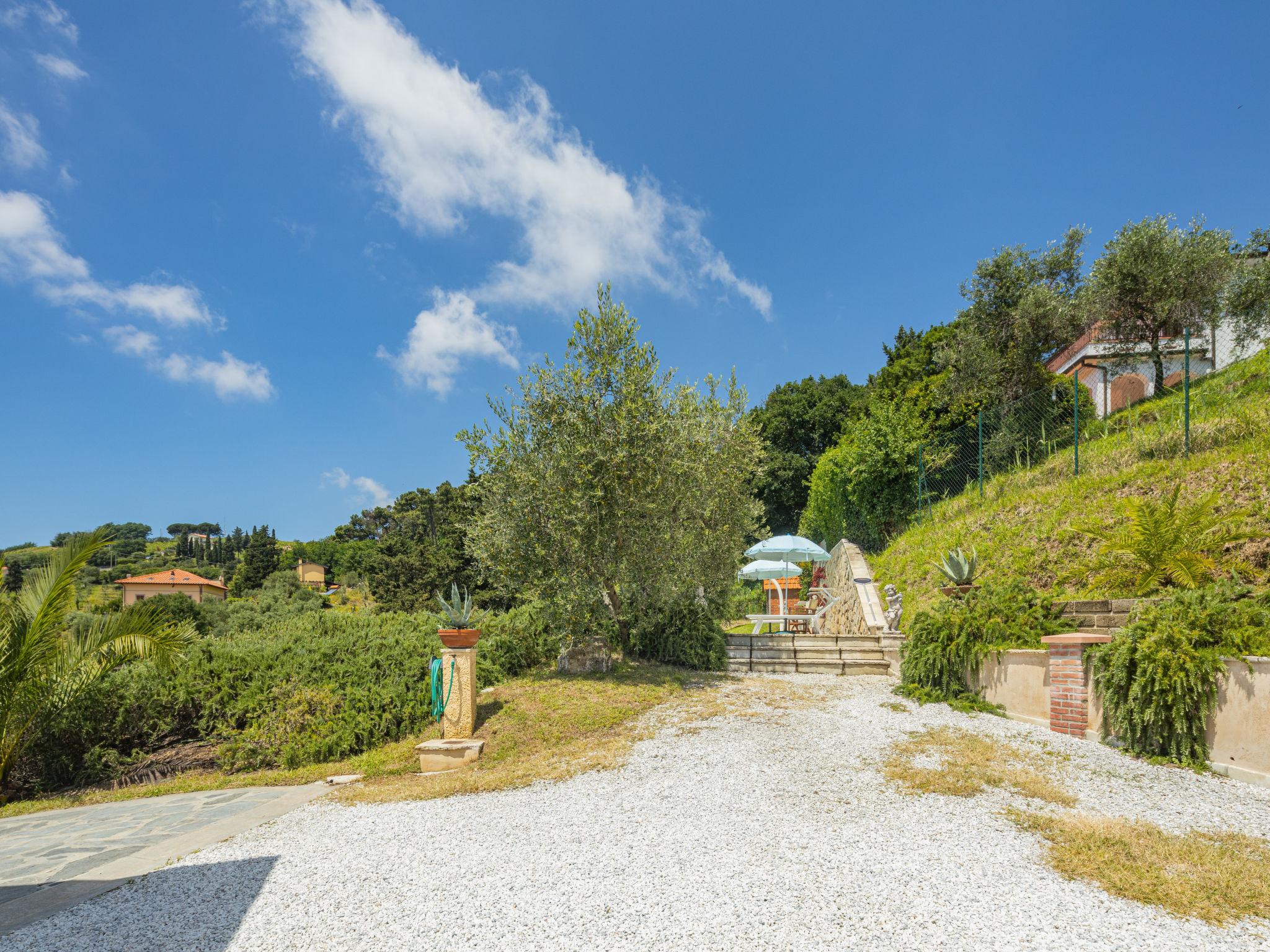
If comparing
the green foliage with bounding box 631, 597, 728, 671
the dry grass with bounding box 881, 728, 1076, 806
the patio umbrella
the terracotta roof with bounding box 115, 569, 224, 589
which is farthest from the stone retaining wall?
the terracotta roof with bounding box 115, 569, 224, 589

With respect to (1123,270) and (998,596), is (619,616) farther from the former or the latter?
(1123,270)

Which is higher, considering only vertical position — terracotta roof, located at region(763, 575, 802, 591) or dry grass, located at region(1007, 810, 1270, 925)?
terracotta roof, located at region(763, 575, 802, 591)

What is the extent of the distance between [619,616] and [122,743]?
6.99 meters

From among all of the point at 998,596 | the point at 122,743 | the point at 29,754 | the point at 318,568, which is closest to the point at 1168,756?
the point at 998,596

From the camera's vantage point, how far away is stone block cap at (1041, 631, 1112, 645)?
21.0 feet

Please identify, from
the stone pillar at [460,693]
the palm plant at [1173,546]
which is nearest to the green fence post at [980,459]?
the palm plant at [1173,546]

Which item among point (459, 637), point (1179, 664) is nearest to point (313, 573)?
point (459, 637)

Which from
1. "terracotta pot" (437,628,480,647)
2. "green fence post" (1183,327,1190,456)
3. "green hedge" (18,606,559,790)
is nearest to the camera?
"terracotta pot" (437,628,480,647)

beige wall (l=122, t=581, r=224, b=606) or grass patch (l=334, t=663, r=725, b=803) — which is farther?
beige wall (l=122, t=581, r=224, b=606)

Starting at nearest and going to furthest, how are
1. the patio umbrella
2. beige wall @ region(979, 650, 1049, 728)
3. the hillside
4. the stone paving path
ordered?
the stone paving path
beige wall @ region(979, 650, 1049, 728)
the hillside
the patio umbrella

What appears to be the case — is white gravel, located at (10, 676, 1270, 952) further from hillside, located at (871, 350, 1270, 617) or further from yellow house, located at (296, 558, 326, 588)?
yellow house, located at (296, 558, 326, 588)

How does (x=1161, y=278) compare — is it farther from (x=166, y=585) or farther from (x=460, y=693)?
(x=166, y=585)

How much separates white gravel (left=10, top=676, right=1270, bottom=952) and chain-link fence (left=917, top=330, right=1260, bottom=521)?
26.9 feet

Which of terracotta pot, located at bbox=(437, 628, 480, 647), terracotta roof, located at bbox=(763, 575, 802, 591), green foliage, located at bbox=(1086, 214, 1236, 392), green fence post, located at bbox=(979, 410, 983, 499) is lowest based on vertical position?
terracotta roof, located at bbox=(763, 575, 802, 591)
